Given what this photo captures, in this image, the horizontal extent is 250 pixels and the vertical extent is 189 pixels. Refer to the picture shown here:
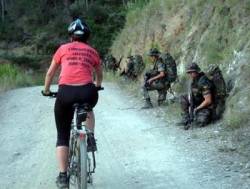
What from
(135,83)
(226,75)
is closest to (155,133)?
(226,75)

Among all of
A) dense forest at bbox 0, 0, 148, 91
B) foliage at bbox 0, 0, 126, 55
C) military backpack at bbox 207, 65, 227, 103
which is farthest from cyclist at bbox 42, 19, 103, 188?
foliage at bbox 0, 0, 126, 55

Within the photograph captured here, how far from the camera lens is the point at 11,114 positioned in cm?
1489

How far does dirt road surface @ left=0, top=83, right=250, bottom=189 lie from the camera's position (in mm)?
7402

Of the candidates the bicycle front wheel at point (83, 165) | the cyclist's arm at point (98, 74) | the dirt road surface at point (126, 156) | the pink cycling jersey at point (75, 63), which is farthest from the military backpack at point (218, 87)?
the bicycle front wheel at point (83, 165)

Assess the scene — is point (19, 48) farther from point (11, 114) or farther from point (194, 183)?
point (194, 183)

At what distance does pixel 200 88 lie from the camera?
35.9 feet

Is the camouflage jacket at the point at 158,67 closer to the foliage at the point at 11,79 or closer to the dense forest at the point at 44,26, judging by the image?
the foliage at the point at 11,79

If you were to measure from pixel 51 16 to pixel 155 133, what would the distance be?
146 feet

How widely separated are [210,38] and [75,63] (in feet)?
29.3

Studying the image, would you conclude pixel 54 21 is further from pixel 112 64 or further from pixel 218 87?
pixel 218 87

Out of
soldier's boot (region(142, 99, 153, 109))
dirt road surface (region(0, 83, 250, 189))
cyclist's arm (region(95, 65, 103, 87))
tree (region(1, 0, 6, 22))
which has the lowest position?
dirt road surface (region(0, 83, 250, 189))

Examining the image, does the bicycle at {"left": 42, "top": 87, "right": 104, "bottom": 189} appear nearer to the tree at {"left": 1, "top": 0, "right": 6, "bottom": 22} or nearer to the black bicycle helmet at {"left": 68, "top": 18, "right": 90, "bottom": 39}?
the black bicycle helmet at {"left": 68, "top": 18, "right": 90, "bottom": 39}

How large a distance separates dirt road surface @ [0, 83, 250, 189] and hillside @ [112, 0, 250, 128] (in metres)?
1.36

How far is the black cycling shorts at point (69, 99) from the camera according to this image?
6312mm
